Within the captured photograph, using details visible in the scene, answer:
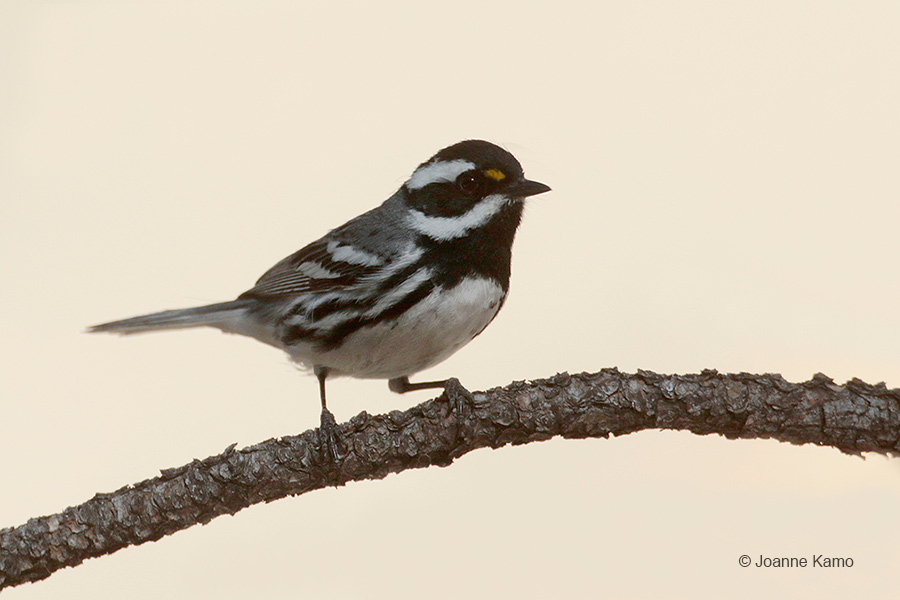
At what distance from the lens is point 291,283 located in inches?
167

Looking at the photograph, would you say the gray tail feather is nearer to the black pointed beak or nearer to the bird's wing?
the bird's wing

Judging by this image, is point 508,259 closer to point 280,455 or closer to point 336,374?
point 336,374

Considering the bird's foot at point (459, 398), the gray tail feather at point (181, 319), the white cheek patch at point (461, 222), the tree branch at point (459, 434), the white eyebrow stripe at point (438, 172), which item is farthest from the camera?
the gray tail feather at point (181, 319)

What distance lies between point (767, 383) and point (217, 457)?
1.93 m

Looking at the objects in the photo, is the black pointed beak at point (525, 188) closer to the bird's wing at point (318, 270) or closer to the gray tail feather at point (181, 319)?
the bird's wing at point (318, 270)

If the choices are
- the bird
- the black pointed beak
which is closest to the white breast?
the bird

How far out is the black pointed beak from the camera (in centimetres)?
388

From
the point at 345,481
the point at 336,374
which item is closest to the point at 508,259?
the point at 336,374

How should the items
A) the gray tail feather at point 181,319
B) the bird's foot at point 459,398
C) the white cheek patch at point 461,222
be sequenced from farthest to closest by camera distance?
the gray tail feather at point 181,319 < the white cheek patch at point 461,222 < the bird's foot at point 459,398

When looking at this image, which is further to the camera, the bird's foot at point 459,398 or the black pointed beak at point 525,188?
the black pointed beak at point 525,188

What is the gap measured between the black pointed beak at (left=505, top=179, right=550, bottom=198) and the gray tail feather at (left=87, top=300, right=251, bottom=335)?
1.38 metres

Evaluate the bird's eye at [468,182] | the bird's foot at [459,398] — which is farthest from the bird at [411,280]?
the bird's foot at [459,398]

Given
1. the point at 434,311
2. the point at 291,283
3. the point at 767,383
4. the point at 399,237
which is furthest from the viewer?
the point at 291,283

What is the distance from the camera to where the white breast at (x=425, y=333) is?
12.1ft
